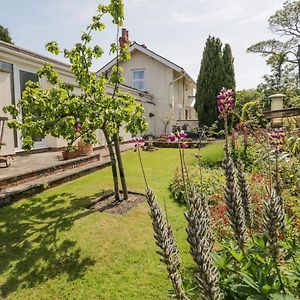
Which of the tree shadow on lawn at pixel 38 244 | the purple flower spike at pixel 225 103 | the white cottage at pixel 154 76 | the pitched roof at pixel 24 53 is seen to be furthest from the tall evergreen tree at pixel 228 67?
the purple flower spike at pixel 225 103

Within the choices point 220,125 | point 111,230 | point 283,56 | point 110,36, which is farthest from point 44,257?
point 283,56

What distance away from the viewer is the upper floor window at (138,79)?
2327cm

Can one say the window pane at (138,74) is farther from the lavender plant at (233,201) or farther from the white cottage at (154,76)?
the lavender plant at (233,201)

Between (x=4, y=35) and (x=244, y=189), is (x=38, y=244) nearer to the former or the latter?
(x=244, y=189)

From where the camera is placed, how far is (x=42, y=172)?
293 inches

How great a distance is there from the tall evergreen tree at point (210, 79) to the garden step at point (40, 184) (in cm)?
1550

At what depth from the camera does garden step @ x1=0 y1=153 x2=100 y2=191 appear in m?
6.25

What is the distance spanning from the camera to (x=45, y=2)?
7.88 m

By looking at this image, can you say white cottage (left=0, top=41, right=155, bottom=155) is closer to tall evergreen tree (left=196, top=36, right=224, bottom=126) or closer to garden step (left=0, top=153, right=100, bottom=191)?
garden step (left=0, top=153, right=100, bottom=191)

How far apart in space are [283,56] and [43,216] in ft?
101

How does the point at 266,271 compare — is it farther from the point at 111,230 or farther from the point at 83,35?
the point at 83,35

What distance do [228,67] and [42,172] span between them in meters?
20.3

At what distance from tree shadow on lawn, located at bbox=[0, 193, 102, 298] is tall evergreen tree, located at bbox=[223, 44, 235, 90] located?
66.2 ft

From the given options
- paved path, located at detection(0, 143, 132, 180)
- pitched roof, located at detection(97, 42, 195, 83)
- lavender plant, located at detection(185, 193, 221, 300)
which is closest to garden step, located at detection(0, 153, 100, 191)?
paved path, located at detection(0, 143, 132, 180)
